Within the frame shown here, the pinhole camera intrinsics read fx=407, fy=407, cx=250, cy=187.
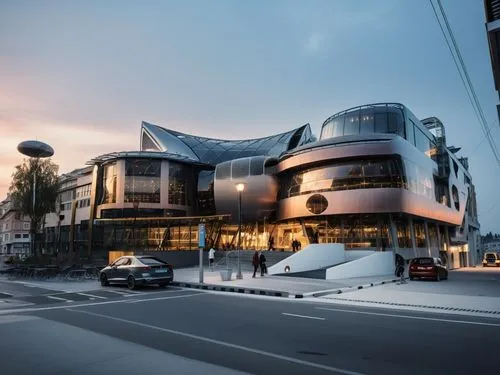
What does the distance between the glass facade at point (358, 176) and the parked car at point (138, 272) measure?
898 inches

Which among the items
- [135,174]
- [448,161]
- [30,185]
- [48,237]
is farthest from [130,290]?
[48,237]

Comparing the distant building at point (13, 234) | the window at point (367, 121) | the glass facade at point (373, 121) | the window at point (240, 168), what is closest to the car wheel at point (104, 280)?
the window at point (240, 168)

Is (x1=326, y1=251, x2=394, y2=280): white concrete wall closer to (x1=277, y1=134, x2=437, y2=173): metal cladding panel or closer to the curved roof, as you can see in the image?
(x1=277, y1=134, x2=437, y2=173): metal cladding panel

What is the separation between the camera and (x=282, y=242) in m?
47.8

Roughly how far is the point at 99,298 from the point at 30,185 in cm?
3300

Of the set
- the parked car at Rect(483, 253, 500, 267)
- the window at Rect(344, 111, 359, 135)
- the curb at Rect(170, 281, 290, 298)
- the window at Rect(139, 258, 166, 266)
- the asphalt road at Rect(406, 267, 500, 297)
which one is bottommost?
the parked car at Rect(483, 253, 500, 267)

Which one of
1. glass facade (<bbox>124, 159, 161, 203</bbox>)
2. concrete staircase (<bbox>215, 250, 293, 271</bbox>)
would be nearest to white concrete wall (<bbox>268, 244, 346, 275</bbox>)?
concrete staircase (<bbox>215, 250, 293, 271</bbox>)

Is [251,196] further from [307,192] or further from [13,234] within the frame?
[13,234]

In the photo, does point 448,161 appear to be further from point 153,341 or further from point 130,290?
point 153,341

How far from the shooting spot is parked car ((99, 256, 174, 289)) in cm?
1847

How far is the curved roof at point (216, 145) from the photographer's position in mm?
63562

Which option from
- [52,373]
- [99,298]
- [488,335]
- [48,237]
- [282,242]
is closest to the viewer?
[52,373]

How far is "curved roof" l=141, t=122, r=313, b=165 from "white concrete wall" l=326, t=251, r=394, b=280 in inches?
1253

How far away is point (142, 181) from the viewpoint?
174ft
